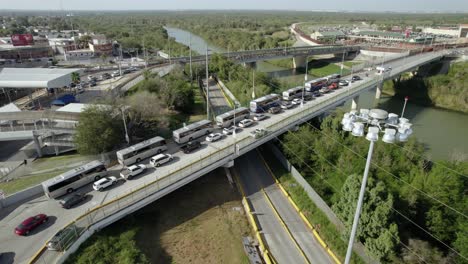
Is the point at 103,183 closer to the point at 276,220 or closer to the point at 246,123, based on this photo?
the point at 276,220

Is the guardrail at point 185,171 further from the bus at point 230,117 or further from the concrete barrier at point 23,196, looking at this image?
the concrete barrier at point 23,196

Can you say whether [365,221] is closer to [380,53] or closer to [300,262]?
[300,262]

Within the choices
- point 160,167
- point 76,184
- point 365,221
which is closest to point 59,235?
point 76,184

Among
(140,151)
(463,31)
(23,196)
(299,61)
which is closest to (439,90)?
(299,61)

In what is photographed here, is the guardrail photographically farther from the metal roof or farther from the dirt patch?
the metal roof

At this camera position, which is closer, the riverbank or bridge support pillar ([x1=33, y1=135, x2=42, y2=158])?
bridge support pillar ([x1=33, y1=135, x2=42, y2=158])

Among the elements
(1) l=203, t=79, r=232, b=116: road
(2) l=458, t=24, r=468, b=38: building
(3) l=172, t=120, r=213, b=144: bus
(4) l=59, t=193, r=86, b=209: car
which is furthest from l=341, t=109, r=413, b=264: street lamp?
(2) l=458, t=24, r=468, b=38: building

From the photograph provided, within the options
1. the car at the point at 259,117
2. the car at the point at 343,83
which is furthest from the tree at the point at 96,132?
the car at the point at 343,83
